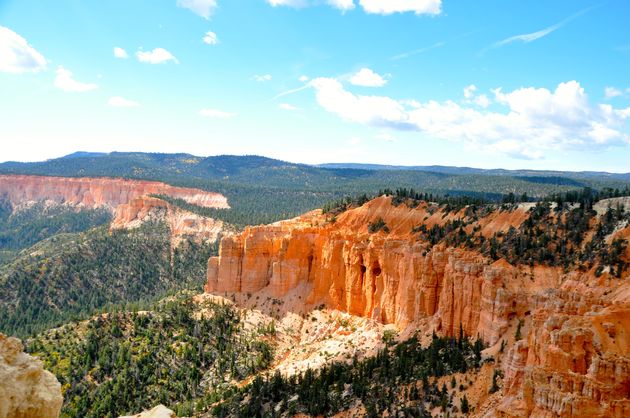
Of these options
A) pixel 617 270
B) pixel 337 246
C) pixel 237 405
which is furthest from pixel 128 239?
pixel 617 270

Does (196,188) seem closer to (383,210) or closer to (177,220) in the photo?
(177,220)

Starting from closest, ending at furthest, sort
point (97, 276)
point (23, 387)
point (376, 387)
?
1. point (23, 387)
2. point (376, 387)
3. point (97, 276)

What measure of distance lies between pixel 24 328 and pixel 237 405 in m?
54.3

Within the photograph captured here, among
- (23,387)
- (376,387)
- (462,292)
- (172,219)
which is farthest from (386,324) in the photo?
(172,219)

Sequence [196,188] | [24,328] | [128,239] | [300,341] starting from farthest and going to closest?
1. [196,188]
2. [128,239]
3. [24,328]
4. [300,341]

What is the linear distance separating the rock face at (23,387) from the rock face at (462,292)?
22260mm

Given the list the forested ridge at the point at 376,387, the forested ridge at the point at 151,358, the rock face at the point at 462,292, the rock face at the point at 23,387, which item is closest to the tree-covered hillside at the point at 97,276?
the rock face at the point at 462,292

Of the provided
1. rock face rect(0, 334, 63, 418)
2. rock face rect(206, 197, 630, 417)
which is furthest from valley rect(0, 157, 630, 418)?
rock face rect(0, 334, 63, 418)

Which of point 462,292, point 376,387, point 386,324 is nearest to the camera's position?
point 376,387

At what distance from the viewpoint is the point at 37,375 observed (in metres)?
11.9

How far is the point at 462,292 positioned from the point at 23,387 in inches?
1661

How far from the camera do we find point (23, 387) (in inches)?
448

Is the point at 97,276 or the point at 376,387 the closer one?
the point at 376,387

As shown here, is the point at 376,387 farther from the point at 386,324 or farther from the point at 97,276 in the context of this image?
the point at 97,276
